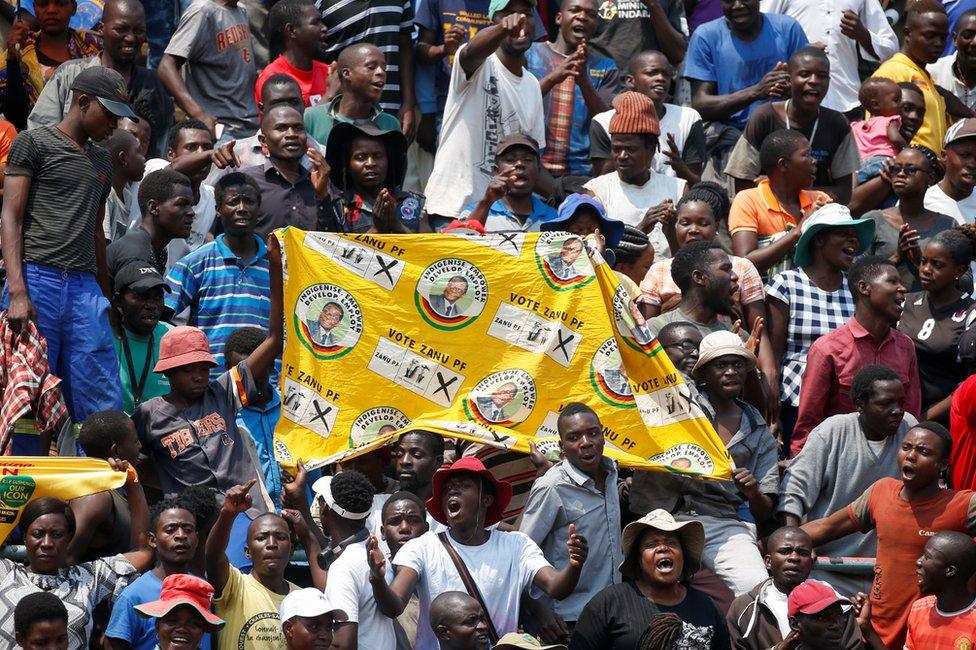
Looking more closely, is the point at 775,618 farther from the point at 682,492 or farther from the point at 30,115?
the point at 30,115

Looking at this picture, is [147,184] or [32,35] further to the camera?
[32,35]

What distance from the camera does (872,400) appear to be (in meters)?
11.2

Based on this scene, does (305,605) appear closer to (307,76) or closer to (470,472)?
(470,472)

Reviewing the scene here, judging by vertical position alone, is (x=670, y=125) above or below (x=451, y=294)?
below

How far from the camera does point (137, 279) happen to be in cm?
1151

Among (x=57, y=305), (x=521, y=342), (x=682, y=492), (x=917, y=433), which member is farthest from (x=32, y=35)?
(x=917, y=433)

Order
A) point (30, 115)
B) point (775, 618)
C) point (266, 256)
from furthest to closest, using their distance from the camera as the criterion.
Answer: point (30, 115)
point (266, 256)
point (775, 618)

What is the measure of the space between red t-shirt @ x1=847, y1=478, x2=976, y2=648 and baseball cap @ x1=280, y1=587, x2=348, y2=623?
3.06m

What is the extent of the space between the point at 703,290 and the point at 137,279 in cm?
349

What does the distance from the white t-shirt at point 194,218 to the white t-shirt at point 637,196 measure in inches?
107

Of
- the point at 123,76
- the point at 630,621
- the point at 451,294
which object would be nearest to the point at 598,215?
the point at 451,294

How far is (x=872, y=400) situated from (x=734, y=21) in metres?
5.49

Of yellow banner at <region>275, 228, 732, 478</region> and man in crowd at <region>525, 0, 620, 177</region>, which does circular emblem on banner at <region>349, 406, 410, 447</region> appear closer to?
yellow banner at <region>275, 228, 732, 478</region>

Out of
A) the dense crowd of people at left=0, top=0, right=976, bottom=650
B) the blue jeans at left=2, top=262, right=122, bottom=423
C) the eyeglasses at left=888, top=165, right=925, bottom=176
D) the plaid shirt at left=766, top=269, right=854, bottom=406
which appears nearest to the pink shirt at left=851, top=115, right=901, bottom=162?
the dense crowd of people at left=0, top=0, right=976, bottom=650
